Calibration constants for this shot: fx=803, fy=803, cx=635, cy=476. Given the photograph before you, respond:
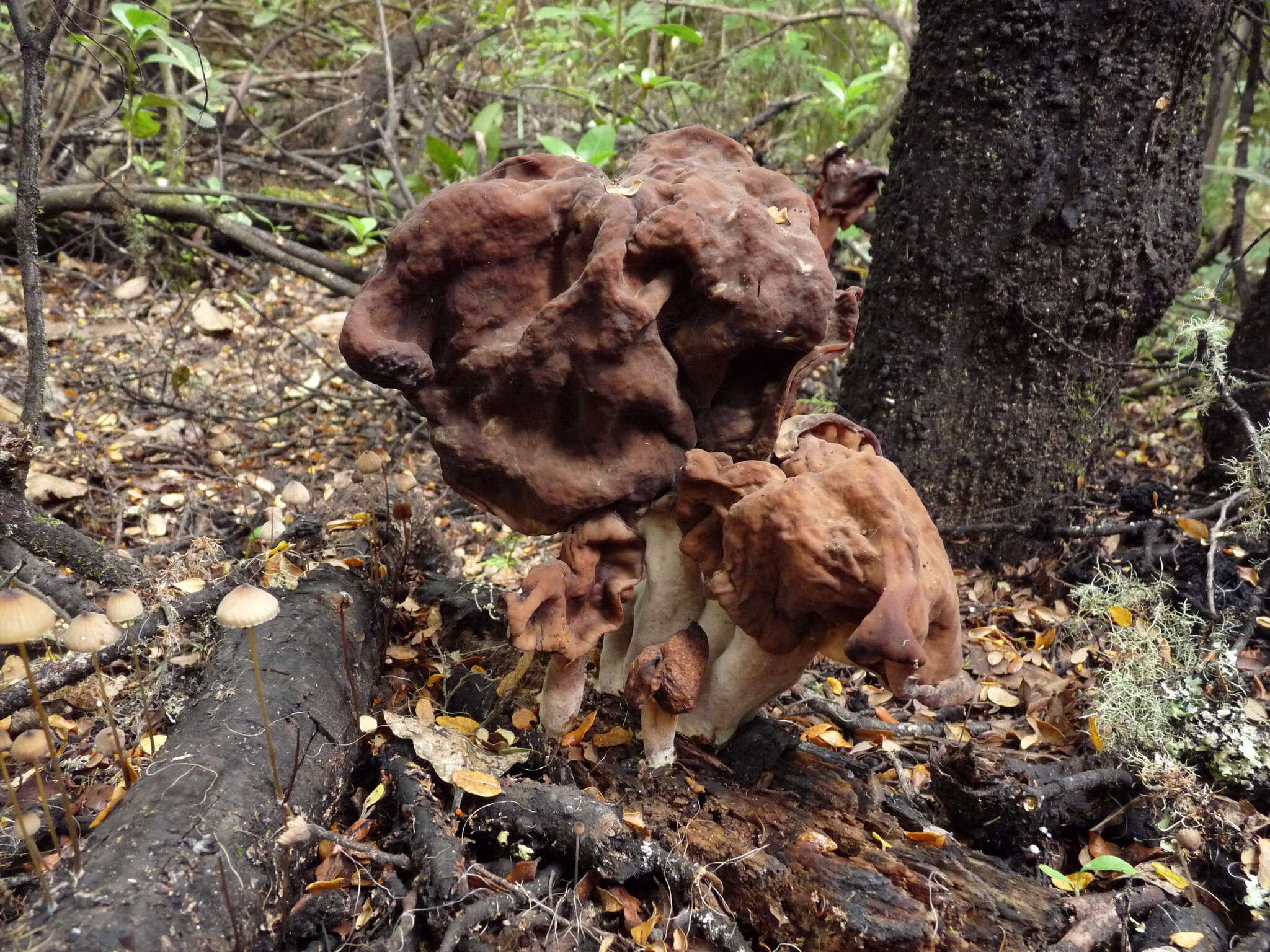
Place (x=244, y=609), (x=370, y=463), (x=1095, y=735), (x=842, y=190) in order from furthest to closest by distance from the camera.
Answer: (x=842, y=190)
(x=370, y=463)
(x=1095, y=735)
(x=244, y=609)

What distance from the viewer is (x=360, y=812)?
2787 mm

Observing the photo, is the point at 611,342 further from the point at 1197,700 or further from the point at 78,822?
the point at 1197,700

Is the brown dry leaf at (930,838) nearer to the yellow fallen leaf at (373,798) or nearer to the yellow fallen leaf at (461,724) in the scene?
the yellow fallen leaf at (461,724)

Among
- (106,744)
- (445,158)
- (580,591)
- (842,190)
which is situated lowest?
(106,744)

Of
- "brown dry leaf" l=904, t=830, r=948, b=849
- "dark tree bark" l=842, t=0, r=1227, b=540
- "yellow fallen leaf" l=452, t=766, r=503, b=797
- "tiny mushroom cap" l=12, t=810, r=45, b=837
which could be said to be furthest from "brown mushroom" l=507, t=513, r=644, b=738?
"dark tree bark" l=842, t=0, r=1227, b=540

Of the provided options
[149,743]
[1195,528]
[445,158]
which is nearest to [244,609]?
[149,743]

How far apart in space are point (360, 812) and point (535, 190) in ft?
7.34

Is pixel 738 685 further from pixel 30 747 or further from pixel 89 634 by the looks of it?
pixel 30 747

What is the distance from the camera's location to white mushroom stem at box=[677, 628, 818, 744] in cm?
289

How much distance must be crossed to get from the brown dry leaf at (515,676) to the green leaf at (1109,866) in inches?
86.2

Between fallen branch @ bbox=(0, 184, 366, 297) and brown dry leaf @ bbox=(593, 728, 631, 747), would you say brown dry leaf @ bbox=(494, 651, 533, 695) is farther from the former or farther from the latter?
fallen branch @ bbox=(0, 184, 366, 297)

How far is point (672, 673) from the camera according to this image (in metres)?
2.84

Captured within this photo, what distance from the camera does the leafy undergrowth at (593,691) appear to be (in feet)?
9.44

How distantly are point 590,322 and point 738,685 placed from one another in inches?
56.7
